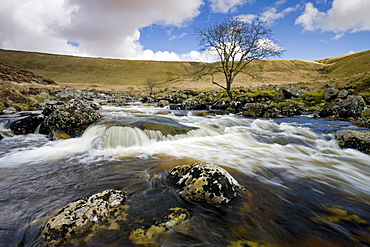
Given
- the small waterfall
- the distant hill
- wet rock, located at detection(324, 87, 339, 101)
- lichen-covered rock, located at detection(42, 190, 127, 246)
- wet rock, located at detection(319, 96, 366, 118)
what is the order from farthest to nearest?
the distant hill < wet rock, located at detection(324, 87, 339, 101) < wet rock, located at detection(319, 96, 366, 118) < the small waterfall < lichen-covered rock, located at detection(42, 190, 127, 246)

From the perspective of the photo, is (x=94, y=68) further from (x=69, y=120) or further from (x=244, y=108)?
(x=69, y=120)

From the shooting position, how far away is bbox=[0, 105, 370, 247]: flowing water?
2.68 m

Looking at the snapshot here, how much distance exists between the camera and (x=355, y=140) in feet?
22.5

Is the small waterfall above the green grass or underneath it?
underneath

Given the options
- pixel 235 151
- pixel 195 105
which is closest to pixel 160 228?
pixel 235 151

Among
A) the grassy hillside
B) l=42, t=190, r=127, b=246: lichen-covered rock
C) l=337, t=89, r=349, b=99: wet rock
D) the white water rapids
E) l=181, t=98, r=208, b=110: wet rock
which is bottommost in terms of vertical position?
the white water rapids

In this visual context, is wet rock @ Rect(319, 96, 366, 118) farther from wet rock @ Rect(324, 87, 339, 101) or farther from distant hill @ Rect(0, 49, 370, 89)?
distant hill @ Rect(0, 49, 370, 89)

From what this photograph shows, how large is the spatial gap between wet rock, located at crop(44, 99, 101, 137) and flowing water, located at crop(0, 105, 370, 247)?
58cm

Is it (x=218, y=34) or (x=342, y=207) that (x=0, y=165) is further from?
(x=218, y=34)

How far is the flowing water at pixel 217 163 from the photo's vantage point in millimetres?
2684

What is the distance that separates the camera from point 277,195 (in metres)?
3.87

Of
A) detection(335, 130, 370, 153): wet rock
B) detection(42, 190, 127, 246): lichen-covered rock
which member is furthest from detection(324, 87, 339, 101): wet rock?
detection(42, 190, 127, 246): lichen-covered rock

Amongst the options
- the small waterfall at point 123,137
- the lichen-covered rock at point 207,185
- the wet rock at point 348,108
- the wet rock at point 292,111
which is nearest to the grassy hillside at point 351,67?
the wet rock at point 292,111

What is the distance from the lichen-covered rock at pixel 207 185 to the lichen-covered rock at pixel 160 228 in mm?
439
